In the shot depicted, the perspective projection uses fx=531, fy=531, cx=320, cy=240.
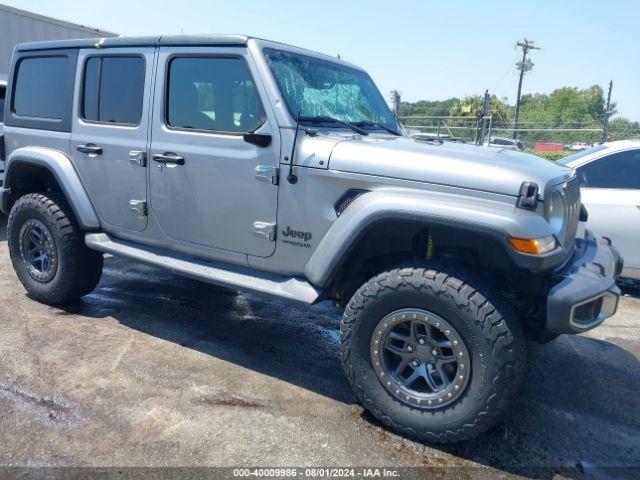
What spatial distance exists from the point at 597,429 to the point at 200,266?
8.50ft

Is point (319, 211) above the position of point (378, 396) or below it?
above

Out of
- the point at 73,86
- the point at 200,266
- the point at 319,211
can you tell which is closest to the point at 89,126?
the point at 73,86

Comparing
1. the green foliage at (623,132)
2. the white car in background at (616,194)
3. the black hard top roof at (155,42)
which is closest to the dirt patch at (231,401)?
the black hard top roof at (155,42)

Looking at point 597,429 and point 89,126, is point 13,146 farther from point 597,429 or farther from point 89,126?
point 597,429

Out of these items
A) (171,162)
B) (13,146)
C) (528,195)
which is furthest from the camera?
(13,146)

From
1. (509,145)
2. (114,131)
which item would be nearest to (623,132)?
(509,145)

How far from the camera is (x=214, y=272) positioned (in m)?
3.46

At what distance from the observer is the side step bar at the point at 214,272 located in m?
3.13

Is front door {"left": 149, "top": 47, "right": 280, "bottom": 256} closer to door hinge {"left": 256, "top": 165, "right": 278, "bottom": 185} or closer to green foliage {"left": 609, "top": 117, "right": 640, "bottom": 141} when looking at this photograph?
door hinge {"left": 256, "top": 165, "right": 278, "bottom": 185}

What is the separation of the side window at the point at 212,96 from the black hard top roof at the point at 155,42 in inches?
3.9

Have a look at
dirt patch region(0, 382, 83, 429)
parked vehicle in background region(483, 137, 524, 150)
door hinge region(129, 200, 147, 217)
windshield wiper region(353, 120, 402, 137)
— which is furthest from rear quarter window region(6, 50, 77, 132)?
parked vehicle in background region(483, 137, 524, 150)

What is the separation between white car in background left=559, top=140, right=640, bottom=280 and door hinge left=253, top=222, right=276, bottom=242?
3.52 m

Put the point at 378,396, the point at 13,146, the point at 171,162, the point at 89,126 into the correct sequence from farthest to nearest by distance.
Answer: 1. the point at 13,146
2. the point at 89,126
3. the point at 171,162
4. the point at 378,396

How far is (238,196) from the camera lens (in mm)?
3264
